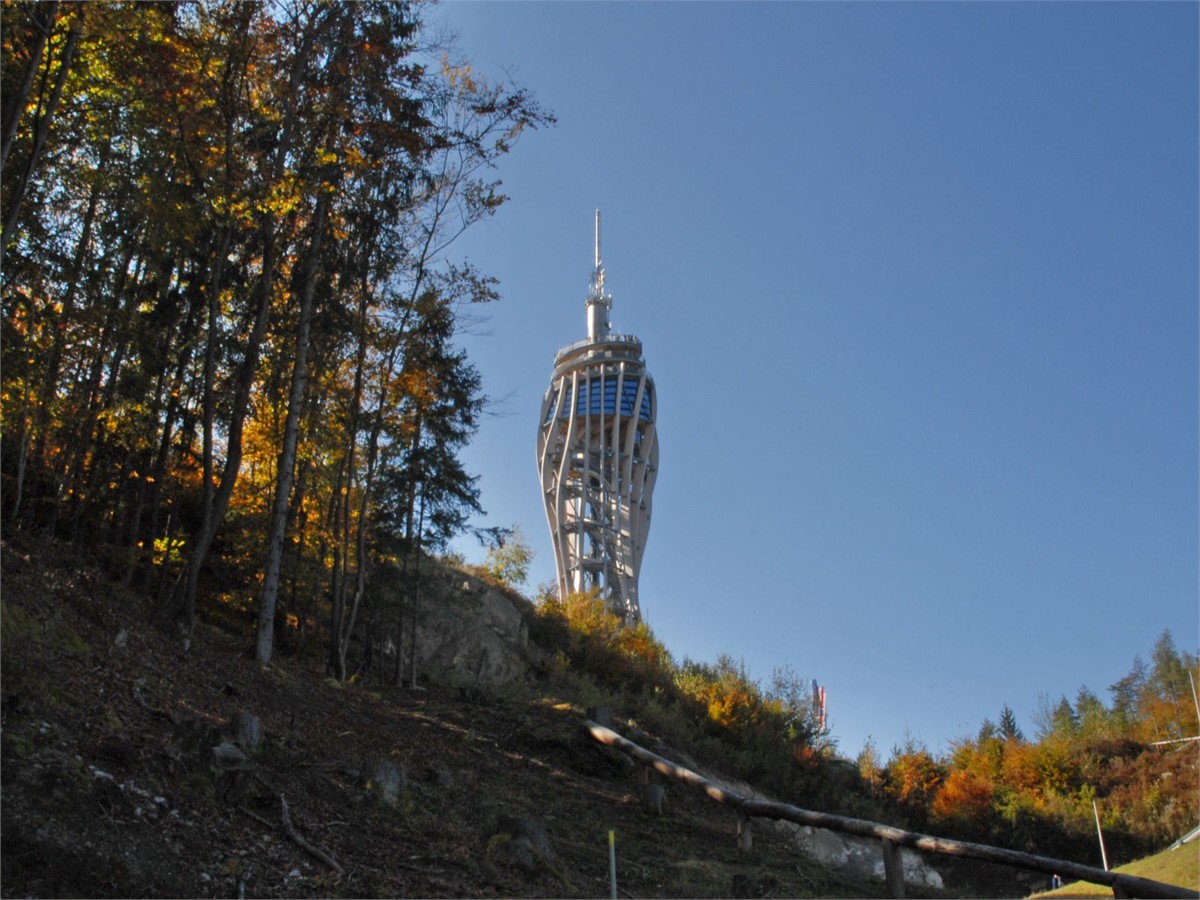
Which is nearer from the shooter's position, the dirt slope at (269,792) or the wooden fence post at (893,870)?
the dirt slope at (269,792)

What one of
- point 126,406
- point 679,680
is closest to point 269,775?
point 126,406

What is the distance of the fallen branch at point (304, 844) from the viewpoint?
6.25 m

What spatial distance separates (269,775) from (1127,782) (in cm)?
3143

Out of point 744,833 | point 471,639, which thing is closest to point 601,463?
point 471,639

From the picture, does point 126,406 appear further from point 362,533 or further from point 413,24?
point 413,24

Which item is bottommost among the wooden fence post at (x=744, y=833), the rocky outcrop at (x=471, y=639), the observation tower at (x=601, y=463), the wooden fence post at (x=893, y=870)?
the wooden fence post at (x=893, y=870)

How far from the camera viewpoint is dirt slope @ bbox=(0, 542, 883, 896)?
564 centimetres

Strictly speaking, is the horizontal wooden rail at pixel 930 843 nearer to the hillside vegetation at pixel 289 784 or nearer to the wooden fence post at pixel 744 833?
the wooden fence post at pixel 744 833

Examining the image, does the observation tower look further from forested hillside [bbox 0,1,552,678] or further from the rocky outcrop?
forested hillside [bbox 0,1,552,678]

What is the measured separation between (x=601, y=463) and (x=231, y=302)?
40496mm

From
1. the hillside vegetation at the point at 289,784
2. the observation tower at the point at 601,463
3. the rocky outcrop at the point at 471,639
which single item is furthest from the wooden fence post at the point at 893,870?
the observation tower at the point at 601,463

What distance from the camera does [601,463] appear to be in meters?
55.4

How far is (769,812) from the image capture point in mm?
9805

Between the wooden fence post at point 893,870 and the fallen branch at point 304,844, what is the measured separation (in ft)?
14.8
